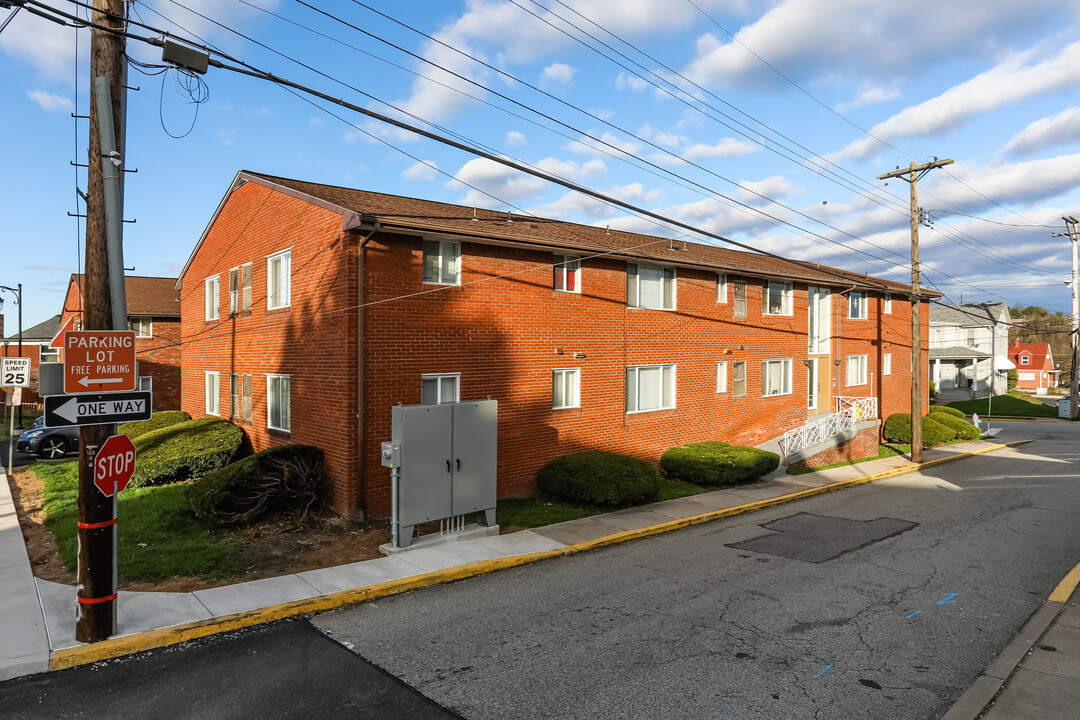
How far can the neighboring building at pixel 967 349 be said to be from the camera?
61469 mm

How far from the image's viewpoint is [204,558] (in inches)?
404

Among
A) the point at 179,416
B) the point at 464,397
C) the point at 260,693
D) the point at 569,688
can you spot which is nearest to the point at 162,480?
the point at 179,416

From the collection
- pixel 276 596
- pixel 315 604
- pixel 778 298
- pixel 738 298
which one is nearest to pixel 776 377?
pixel 778 298

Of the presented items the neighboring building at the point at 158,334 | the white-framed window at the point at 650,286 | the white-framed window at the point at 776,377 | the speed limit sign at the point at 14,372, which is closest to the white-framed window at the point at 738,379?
the white-framed window at the point at 776,377

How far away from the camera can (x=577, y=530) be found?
41.9 feet

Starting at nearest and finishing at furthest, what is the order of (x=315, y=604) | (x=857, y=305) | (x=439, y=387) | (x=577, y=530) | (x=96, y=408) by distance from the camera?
(x=96, y=408)
(x=315, y=604)
(x=577, y=530)
(x=439, y=387)
(x=857, y=305)

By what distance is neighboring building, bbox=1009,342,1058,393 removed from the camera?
77375 millimetres

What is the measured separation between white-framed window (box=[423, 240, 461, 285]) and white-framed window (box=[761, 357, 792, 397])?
45.2ft

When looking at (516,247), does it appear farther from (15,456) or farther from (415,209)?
(15,456)

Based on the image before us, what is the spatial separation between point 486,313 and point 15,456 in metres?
19.0

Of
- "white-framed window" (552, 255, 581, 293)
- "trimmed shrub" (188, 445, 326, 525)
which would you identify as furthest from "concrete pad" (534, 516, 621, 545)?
"white-framed window" (552, 255, 581, 293)

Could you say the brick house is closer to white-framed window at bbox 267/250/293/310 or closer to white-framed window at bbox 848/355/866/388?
white-framed window at bbox 267/250/293/310

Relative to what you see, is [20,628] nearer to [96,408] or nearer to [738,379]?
[96,408]

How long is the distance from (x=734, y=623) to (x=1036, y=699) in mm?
2987
